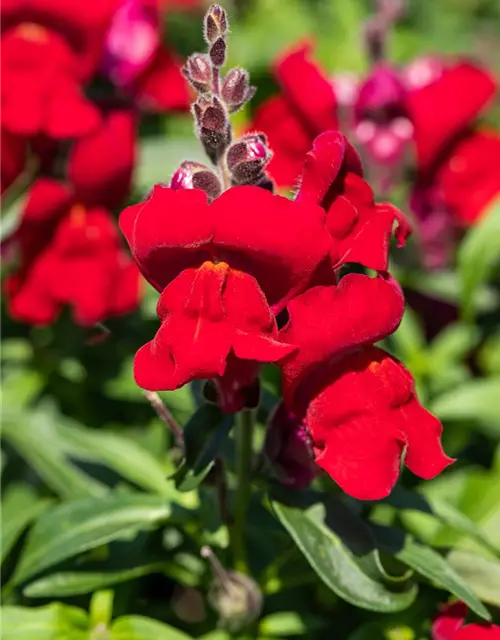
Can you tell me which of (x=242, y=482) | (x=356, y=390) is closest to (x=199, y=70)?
(x=356, y=390)

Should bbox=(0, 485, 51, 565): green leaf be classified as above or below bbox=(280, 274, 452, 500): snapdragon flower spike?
below

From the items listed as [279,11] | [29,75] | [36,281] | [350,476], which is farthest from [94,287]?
[279,11]

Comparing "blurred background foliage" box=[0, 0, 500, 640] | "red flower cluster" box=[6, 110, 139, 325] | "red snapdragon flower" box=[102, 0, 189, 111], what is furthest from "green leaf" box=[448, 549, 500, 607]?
"red snapdragon flower" box=[102, 0, 189, 111]

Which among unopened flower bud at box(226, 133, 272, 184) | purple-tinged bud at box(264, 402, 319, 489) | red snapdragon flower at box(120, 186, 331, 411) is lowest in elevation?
purple-tinged bud at box(264, 402, 319, 489)

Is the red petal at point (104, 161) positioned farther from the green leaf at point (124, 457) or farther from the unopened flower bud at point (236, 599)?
the unopened flower bud at point (236, 599)

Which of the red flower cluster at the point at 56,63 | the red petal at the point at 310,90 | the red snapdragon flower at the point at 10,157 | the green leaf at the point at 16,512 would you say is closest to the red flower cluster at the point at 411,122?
the red petal at the point at 310,90

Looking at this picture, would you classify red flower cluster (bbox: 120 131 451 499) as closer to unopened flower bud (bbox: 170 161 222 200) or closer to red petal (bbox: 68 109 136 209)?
unopened flower bud (bbox: 170 161 222 200)

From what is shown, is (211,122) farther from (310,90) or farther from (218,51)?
(310,90)
